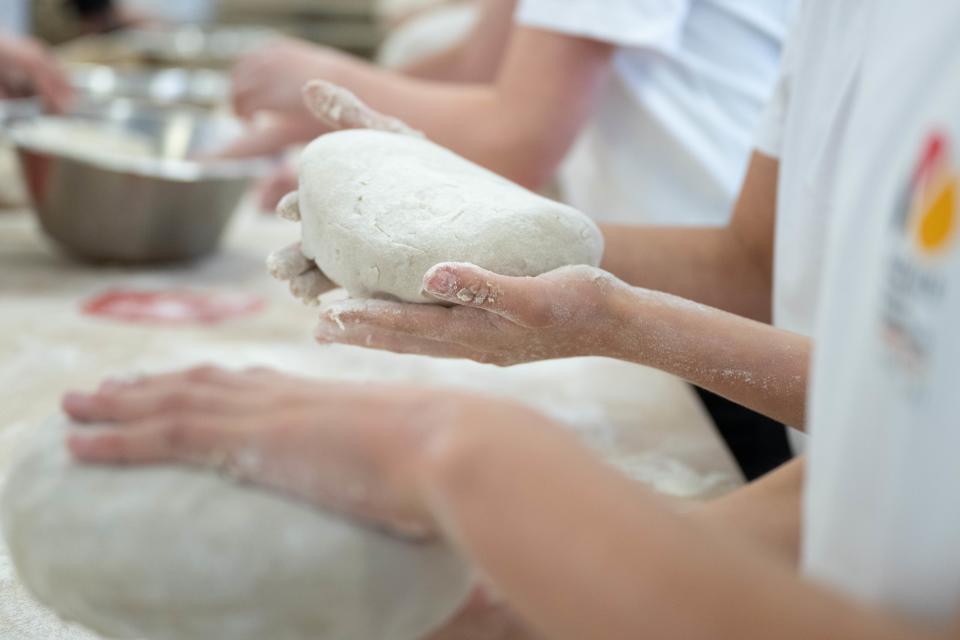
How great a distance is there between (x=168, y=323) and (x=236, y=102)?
0.40m

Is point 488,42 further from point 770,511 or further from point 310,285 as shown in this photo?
point 770,511

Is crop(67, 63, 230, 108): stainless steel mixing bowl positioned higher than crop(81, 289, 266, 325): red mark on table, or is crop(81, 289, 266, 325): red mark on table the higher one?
crop(81, 289, 266, 325): red mark on table

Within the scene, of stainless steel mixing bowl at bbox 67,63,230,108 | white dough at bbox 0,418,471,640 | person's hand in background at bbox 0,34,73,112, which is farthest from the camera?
stainless steel mixing bowl at bbox 67,63,230,108

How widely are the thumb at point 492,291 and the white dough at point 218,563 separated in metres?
0.23

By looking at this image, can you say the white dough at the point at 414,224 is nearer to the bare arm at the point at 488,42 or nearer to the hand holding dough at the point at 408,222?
the hand holding dough at the point at 408,222

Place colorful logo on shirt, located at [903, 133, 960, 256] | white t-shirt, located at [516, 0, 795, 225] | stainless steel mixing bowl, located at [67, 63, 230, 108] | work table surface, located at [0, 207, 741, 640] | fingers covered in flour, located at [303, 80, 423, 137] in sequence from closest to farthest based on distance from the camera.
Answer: colorful logo on shirt, located at [903, 133, 960, 256] → fingers covered in flour, located at [303, 80, 423, 137] → work table surface, located at [0, 207, 741, 640] → white t-shirt, located at [516, 0, 795, 225] → stainless steel mixing bowl, located at [67, 63, 230, 108]

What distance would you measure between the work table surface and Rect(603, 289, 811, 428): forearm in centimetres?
30

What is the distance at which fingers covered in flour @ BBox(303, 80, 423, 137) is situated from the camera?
1034 millimetres

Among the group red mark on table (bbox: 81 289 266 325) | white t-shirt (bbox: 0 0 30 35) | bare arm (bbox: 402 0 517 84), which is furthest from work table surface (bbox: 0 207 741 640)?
white t-shirt (bbox: 0 0 30 35)

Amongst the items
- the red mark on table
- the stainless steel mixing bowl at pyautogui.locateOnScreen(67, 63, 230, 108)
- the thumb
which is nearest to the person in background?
the red mark on table

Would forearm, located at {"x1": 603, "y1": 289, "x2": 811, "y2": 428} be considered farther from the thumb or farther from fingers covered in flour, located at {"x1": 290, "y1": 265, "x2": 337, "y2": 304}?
fingers covered in flour, located at {"x1": 290, "y1": 265, "x2": 337, "y2": 304}

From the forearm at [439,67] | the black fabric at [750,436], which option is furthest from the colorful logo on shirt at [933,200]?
the forearm at [439,67]

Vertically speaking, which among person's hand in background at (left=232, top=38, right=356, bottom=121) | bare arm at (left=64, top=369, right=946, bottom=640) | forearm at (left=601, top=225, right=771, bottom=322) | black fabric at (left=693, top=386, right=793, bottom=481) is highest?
bare arm at (left=64, top=369, right=946, bottom=640)

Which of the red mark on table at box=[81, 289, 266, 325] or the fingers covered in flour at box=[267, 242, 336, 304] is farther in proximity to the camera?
the red mark on table at box=[81, 289, 266, 325]
